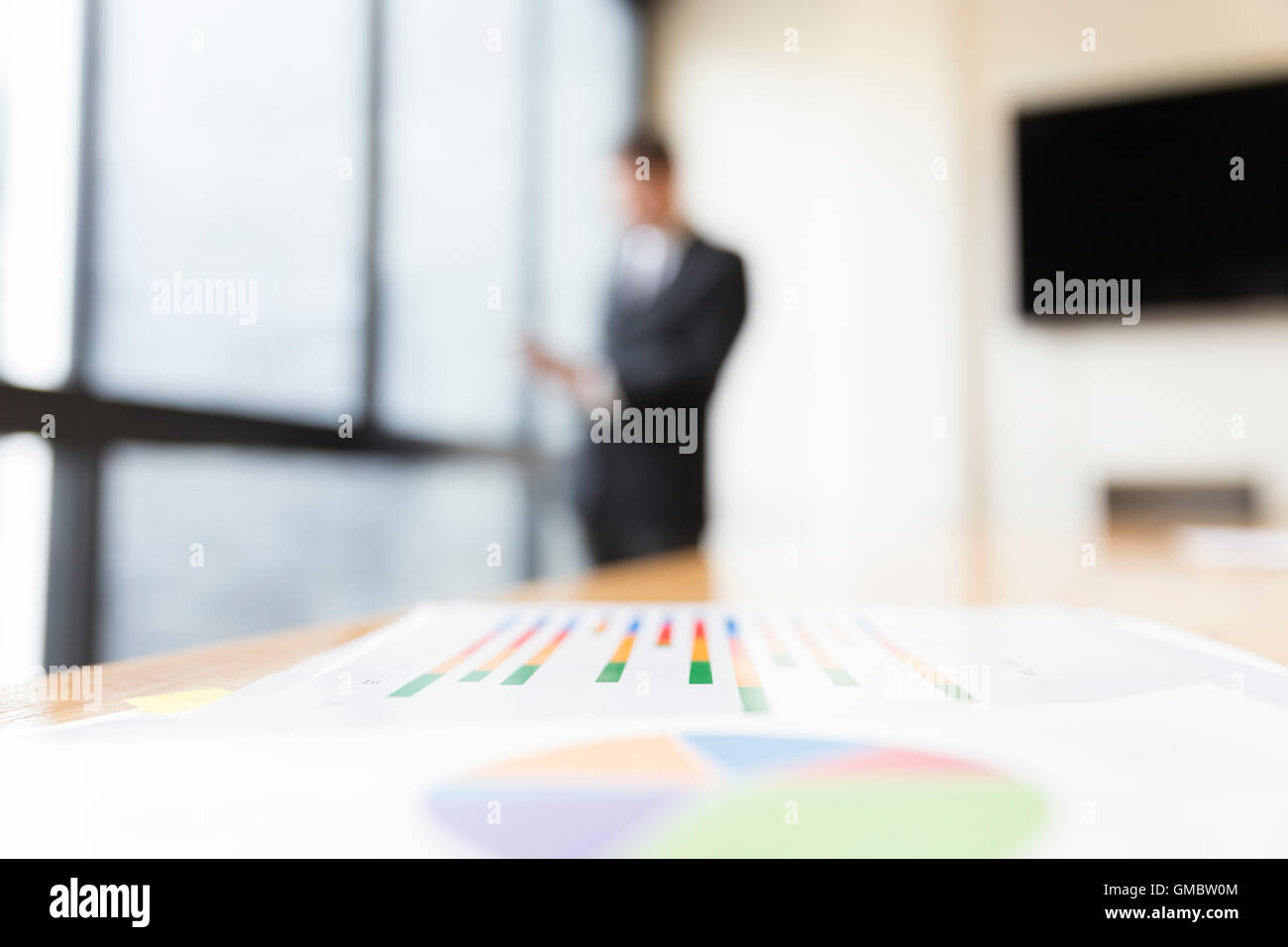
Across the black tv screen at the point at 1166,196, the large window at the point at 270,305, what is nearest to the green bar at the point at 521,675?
the large window at the point at 270,305

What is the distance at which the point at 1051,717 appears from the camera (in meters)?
0.31

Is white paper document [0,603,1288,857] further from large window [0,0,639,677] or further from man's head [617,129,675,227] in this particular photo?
man's head [617,129,675,227]

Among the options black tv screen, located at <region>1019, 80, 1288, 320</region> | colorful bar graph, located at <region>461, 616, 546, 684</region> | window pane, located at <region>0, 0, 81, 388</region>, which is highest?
black tv screen, located at <region>1019, 80, 1288, 320</region>

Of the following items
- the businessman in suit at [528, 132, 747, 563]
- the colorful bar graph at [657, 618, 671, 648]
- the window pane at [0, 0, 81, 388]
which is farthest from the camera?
the businessman in suit at [528, 132, 747, 563]

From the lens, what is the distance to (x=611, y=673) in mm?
398

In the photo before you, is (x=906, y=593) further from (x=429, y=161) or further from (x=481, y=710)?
(x=429, y=161)

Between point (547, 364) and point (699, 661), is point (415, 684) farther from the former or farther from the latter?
point (547, 364)

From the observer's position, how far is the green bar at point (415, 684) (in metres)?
0.35

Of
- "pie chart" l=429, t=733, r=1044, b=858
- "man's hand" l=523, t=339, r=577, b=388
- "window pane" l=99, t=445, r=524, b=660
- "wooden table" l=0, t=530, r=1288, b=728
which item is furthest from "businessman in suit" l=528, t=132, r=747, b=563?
"pie chart" l=429, t=733, r=1044, b=858

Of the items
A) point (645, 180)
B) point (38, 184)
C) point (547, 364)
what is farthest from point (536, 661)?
point (38, 184)

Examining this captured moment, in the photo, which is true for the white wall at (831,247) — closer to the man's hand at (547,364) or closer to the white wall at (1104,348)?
the white wall at (1104,348)

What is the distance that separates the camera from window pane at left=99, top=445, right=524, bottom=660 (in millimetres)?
1864

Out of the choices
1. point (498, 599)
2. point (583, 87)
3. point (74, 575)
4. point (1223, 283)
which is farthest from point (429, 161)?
point (1223, 283)

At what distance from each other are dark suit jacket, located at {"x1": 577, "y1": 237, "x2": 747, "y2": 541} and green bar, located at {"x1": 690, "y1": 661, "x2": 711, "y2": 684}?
1439 millimetres
